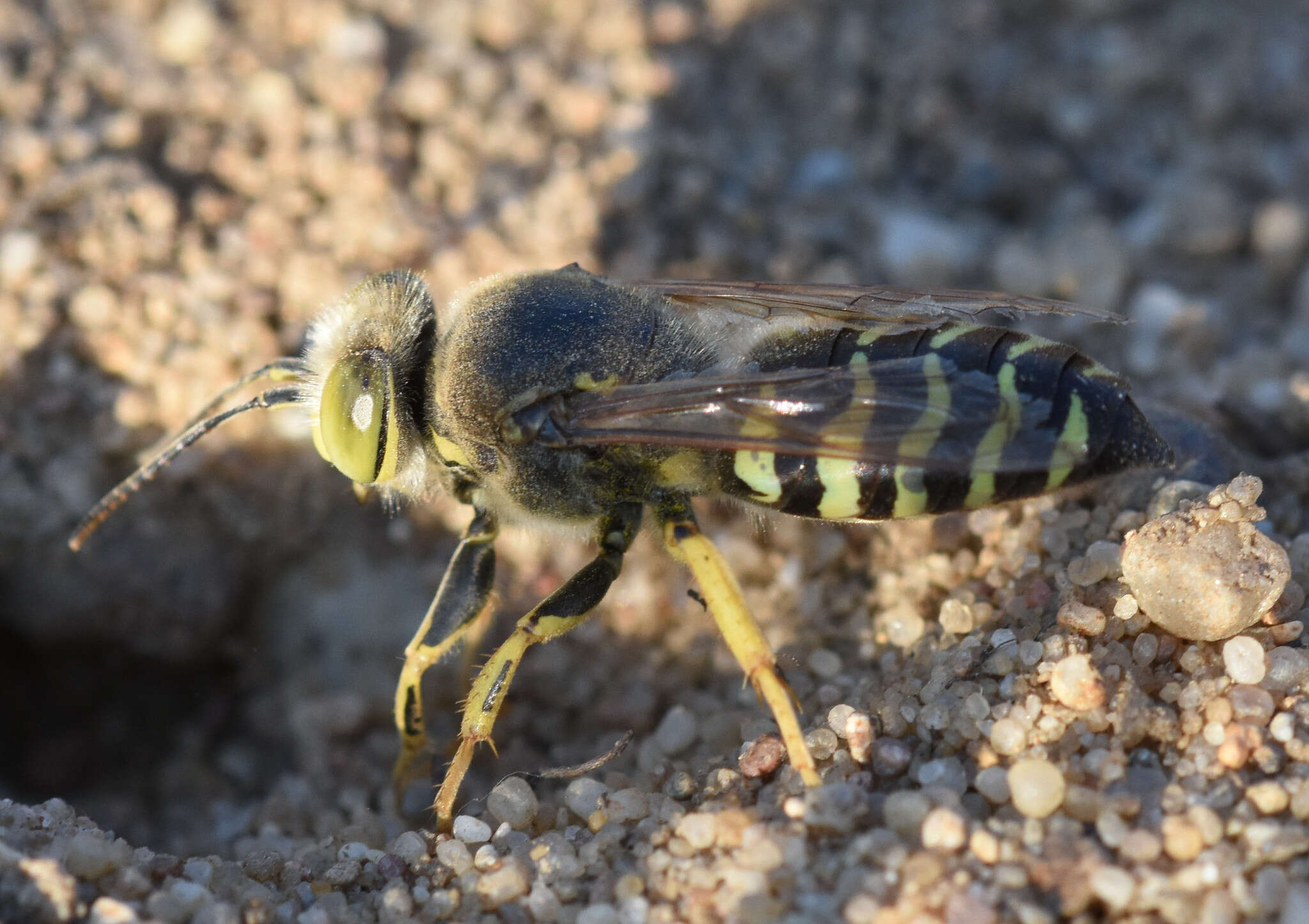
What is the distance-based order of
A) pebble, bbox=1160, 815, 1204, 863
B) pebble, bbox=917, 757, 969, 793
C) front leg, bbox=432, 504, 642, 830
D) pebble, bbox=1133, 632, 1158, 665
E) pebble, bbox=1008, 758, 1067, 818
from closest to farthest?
pebble, bbox=1160, 815, 1204, 863 → pebble, bbox=1008, 758, 1067, 818 → pebble, bbox=917, 757, 969, 793 → pebble, bbox=1133, 632, 1158, 665 → front leg, bbox=432, 504, 642, 830

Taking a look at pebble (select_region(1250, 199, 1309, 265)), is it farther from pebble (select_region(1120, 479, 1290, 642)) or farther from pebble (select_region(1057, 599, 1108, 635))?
pebble (select_region(1057, 599, 1108, 635))

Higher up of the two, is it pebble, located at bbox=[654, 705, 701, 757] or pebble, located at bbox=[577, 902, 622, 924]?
pebble, located at bbox=[654, 705, 701, 757]

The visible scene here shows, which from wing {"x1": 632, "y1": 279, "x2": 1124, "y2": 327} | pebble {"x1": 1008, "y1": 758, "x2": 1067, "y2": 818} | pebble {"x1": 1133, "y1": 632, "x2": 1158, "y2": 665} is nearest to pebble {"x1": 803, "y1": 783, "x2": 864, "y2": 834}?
pebble {"x1": 1008, "y1": 758, "x2": 1067, "y2": 818}

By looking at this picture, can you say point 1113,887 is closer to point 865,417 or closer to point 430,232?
point 865,417

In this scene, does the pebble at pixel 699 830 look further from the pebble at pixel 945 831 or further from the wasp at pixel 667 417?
the pebble at pixel 945 831

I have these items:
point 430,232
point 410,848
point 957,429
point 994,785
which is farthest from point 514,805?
point 430,232

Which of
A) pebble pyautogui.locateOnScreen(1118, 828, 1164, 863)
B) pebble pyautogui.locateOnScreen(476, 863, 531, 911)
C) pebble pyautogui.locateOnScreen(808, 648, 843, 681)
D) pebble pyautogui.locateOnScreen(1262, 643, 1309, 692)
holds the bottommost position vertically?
pebble pyautogui.locateOnScreen(1262, 643, 1309, 692)
